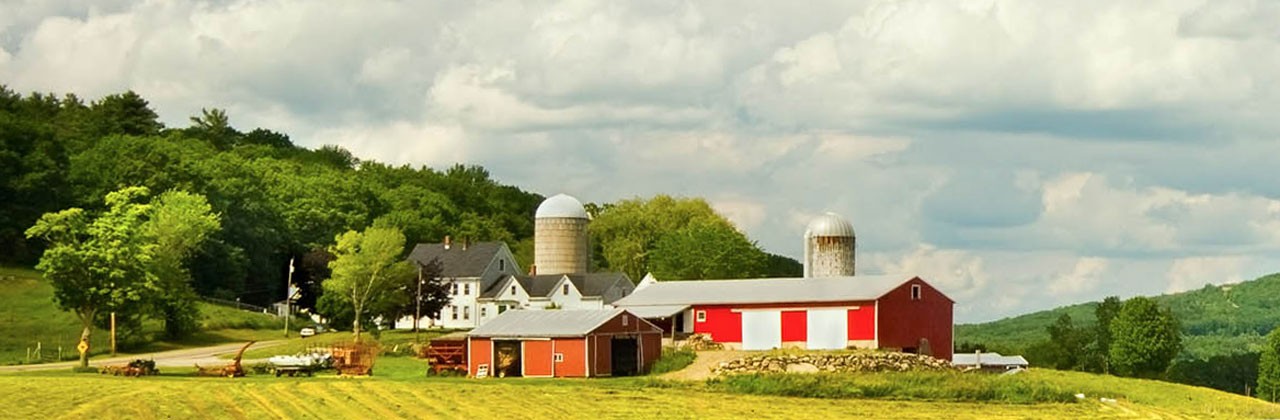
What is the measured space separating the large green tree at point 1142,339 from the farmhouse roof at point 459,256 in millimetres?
39209

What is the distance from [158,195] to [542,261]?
922 inches

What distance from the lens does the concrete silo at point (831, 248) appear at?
85.2 m

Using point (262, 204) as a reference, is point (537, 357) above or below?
below

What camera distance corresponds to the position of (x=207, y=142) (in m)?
143

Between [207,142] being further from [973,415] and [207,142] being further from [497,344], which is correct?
[973,415]

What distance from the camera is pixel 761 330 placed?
71938mm

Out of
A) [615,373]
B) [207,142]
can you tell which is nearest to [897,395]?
[615,373]

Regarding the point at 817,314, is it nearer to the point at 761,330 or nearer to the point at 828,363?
the point at 761,330

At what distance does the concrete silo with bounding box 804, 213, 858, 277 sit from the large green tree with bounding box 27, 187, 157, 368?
31723 mm

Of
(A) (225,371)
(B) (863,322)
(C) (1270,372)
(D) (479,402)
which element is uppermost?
(B) (863,322)

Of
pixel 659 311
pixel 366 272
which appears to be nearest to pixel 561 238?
pixel 366 272

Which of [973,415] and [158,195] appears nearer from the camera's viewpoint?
[973,415]

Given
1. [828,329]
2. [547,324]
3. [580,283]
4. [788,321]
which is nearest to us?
[547,324]

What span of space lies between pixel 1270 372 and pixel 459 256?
51988mm
